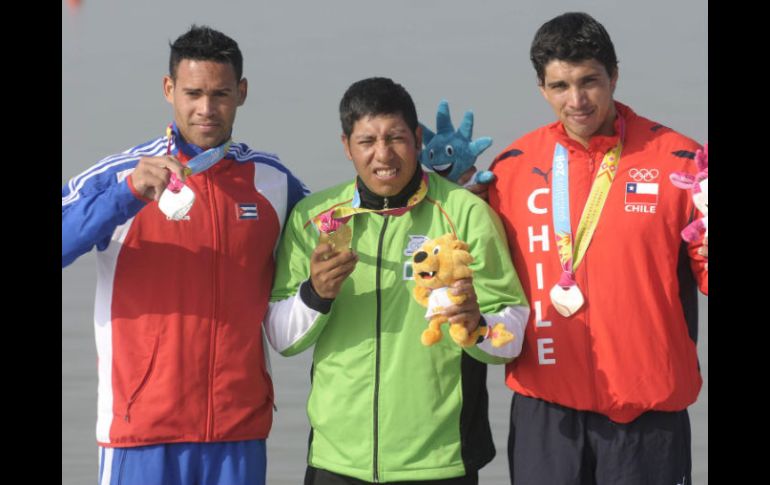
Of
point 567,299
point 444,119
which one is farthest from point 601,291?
point 444,119

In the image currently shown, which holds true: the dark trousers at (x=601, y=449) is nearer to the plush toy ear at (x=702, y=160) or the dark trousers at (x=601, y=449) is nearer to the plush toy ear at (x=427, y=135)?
the plush toy ear at (x=702, y=160)

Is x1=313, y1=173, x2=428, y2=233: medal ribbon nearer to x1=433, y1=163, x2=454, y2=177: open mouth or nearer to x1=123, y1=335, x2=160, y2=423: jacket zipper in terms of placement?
x1=433, y1=163, x2=454, y2=177: open mouth

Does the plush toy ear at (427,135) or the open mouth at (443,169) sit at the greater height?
the plush toy ear at (427,135)

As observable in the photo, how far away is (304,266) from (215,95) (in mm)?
565

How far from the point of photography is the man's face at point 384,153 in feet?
13.3

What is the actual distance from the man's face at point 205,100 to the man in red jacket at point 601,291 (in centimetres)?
91

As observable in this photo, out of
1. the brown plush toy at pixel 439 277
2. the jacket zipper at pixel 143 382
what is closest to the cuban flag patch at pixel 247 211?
the jacket zipper at pixel 143 382

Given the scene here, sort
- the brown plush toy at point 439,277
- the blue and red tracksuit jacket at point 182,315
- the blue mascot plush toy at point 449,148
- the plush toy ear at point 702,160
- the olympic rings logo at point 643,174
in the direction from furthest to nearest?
the blue mascot plush toy at point 449,148 < the blue and red tracksuit jacket at point 182,315 < the olympic rings logo at point 643,174 < the plush toy ear at point 702,160 < the brown plush toy at point 439,277

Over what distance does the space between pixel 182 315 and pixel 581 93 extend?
1.30 m

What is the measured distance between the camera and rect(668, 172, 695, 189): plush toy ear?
391 centimetres

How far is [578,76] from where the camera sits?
398 centimetres

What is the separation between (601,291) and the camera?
397 cm

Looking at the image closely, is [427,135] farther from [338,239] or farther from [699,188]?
[699,188]

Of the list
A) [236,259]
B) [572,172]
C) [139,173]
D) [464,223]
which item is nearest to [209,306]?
[236,259]
